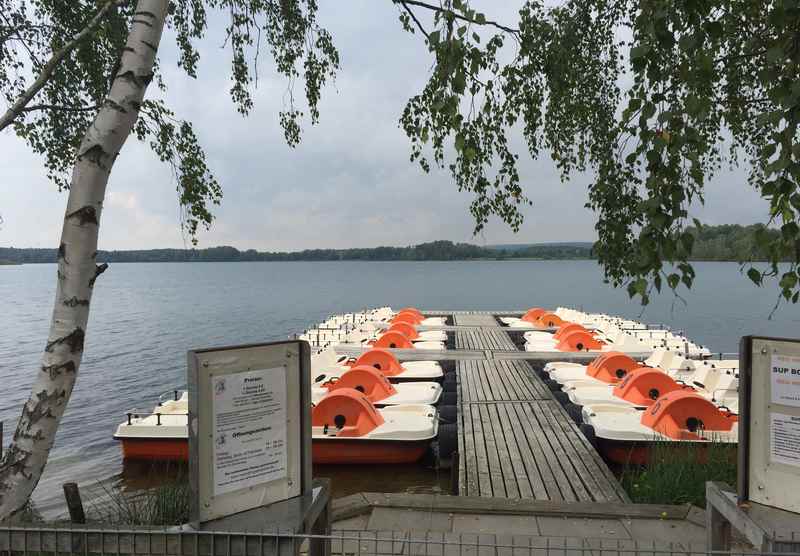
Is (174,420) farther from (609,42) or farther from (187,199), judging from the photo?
(609,42)

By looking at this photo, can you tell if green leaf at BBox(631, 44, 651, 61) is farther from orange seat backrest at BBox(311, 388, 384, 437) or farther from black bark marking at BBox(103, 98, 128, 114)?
orange seat backrest at BBox(311, 388, 384, 437)

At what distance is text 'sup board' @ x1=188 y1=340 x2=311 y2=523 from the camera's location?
2.80 meters

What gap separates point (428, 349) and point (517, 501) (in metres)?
11.9

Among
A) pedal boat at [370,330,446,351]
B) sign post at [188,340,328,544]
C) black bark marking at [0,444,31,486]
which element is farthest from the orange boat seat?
black bark marking at [0,444,31,486]

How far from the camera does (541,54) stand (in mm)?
5023

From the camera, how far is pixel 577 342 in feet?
57.8

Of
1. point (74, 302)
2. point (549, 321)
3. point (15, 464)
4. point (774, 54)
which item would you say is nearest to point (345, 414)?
point (15, 464)

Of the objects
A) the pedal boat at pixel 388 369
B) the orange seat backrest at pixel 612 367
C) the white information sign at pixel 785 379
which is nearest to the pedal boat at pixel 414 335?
the pedal boat at pixel 388 369

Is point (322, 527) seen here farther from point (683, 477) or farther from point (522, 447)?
point (522, 447)

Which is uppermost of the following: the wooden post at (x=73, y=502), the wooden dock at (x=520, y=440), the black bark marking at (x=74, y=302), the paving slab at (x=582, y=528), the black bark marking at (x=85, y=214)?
the black bark marking at (x=85, y=214)

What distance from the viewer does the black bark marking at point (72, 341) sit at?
3.51 metres

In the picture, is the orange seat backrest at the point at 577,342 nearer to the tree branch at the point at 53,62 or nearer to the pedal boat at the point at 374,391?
the pedal boat at the point at 374,391

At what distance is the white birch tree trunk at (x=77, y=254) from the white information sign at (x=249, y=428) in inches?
53.1

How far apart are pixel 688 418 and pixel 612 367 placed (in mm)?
4050
